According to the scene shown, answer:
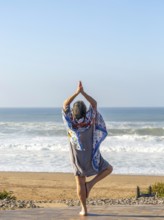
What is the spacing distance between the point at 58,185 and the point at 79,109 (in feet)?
34.6

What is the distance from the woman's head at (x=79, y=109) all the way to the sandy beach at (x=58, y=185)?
7763 mm

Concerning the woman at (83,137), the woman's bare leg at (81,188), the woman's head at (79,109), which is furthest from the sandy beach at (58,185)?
the woman's head at (79,109)

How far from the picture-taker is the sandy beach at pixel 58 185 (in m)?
14.5

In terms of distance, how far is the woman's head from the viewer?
20.4ft

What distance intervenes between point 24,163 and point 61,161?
172 centimetres

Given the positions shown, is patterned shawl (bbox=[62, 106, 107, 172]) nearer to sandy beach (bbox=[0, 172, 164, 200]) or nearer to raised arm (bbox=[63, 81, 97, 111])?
raised arm (bbox=[63, 81, 97, 111])

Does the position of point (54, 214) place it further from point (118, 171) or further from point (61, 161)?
point (61, 161)

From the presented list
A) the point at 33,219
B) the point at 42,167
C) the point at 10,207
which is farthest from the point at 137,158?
the point at 33,219

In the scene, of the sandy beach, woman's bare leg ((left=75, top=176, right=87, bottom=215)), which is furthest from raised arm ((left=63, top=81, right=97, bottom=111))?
the sandy beach

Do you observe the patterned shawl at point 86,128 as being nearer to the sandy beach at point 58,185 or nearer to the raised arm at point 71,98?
the raised arm at point 71,98

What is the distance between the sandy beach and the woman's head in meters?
7.76

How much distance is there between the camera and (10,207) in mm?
8062

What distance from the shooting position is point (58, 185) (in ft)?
54.0

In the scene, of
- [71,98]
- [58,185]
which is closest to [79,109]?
[71,98]
